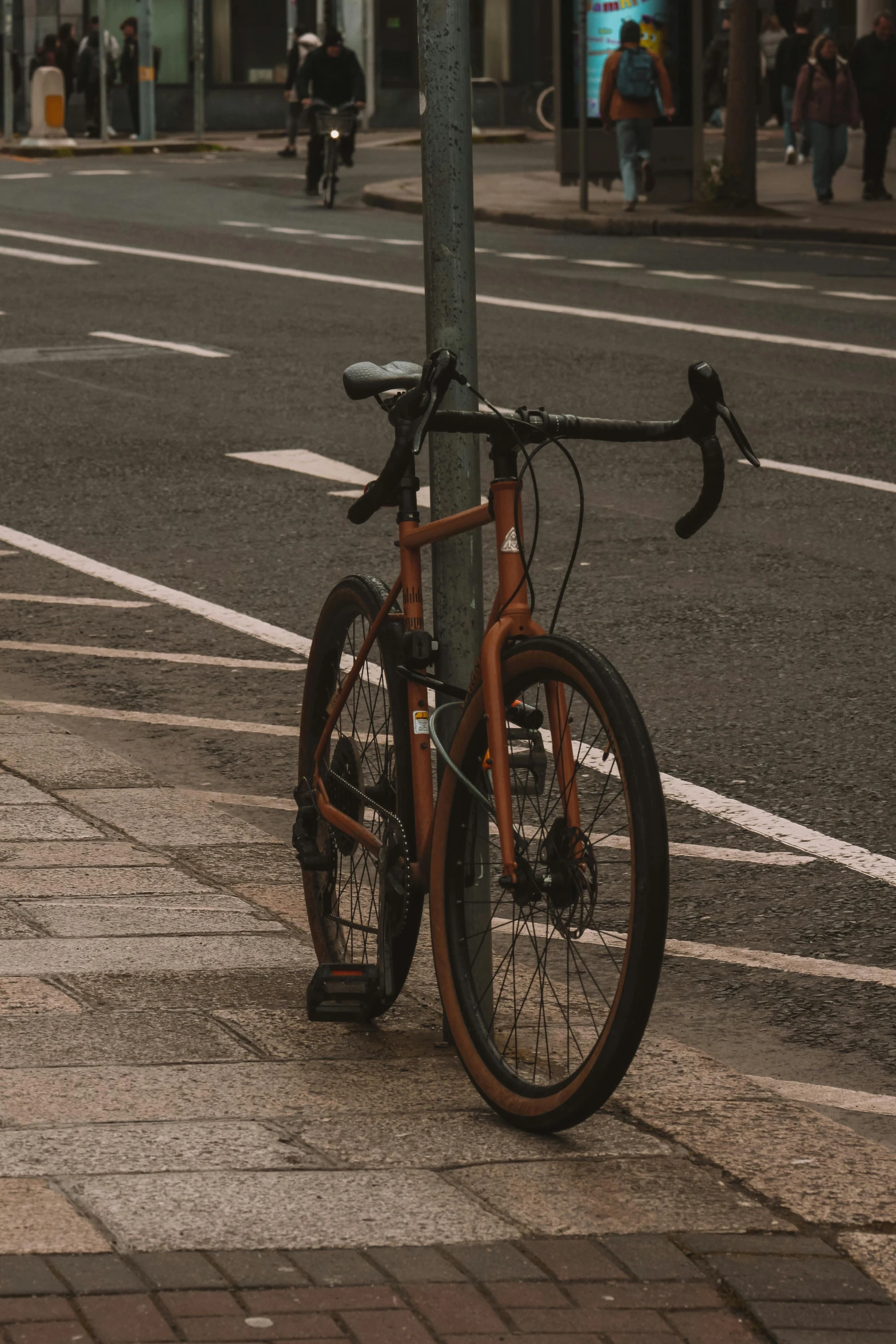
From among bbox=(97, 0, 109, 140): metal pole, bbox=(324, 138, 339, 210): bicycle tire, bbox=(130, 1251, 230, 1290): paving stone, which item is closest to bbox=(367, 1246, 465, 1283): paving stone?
bbox=(130, 1251, 230, 1290): paving stone

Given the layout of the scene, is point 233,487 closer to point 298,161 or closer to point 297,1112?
point 297,1112

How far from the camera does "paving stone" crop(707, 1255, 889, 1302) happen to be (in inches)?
124

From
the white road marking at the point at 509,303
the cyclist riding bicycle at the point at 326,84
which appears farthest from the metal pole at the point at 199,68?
the white road marking at the point at 509,303

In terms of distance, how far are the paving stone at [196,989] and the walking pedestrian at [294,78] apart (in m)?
31.4

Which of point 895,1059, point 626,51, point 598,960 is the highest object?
point 626,51

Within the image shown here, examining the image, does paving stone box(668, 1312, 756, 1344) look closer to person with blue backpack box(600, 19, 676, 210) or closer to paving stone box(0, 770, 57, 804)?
paving stone box(0, 770, 57, 804)

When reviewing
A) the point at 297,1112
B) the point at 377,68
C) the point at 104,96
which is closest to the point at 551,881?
the point at 297,1112

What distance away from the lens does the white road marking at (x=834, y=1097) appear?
14.1 ft

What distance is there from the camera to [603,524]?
33.6ft

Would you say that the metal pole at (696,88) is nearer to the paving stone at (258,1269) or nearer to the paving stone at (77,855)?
the paving stone at (77,855)

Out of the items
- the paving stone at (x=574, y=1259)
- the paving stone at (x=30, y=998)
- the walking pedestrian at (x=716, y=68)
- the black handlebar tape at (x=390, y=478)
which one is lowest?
the paving stone at (x=574, y=1259)

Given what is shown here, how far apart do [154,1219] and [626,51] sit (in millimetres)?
24795

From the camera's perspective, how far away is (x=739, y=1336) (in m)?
3.04

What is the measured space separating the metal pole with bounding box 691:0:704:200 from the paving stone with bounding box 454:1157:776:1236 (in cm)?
2518
